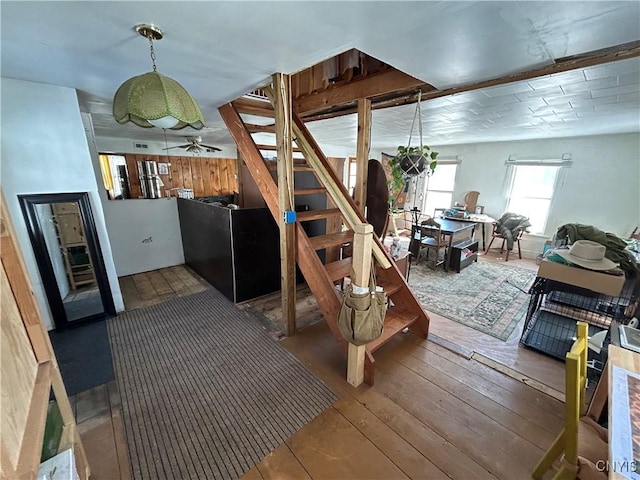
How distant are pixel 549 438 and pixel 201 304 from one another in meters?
3.24

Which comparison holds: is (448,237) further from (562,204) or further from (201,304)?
(201,304)

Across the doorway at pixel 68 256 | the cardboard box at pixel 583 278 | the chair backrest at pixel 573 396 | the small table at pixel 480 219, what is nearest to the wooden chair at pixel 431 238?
the small table at pixel 480 219

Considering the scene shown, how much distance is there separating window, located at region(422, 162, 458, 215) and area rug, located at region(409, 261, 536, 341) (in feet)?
7.86

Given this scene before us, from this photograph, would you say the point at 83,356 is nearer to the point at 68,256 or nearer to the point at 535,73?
the point at 68,256

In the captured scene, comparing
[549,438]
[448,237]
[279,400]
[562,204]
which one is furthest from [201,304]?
[562,204]

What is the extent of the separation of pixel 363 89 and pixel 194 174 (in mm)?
4771

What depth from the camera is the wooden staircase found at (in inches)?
84.8

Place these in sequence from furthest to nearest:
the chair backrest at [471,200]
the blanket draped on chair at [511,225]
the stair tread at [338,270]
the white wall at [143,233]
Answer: the chair backrest at [471,200] → the blanket draped on chair at [511,225] → the white wall at [143,233] → the stair tread at [338,270]

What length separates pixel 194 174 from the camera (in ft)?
19.4

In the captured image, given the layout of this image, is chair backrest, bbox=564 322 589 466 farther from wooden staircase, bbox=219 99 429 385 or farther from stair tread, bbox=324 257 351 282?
stair tread, bbox=324 257 351 282

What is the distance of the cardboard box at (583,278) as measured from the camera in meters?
2.02

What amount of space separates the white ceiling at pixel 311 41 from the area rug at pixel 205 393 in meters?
2.23

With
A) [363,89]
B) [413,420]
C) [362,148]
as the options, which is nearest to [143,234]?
[362,148]

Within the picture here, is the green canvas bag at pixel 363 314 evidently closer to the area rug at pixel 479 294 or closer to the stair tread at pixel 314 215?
the stair tread at pixel 314 215
